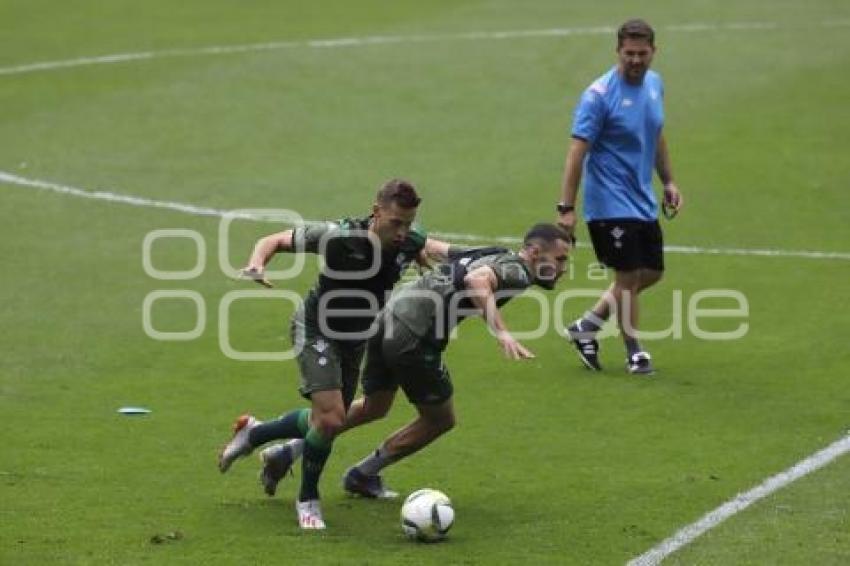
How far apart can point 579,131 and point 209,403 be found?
335 cm

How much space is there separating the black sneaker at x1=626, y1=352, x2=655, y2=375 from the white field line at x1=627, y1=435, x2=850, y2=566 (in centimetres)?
226

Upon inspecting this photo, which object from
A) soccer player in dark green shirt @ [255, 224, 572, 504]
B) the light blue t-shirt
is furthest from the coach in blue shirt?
soccer player in dark green shirt @ [255, 224, 572, 504]

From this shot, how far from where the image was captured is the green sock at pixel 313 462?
1152cm

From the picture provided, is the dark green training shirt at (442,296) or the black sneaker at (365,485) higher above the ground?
the dark green training shirt at (442,296)

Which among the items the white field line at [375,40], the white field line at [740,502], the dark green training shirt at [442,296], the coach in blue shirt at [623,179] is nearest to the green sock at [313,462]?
the dark green training shirt at [442,296]

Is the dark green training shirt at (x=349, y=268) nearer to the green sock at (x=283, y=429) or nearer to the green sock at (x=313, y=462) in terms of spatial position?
the green sock at (x=283, y=429)

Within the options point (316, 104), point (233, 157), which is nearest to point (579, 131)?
point (233, 157)

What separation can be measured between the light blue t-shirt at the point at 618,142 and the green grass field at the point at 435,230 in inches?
48.9

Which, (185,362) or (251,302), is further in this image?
(251,302)

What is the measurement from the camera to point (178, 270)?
61.5 ft

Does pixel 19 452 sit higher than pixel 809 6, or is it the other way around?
pixel 809 6

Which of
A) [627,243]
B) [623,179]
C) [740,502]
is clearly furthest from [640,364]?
[740,502]

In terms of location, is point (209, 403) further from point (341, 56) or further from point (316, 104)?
point (341, 56)

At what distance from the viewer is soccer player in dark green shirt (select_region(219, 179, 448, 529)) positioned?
11.6 m
